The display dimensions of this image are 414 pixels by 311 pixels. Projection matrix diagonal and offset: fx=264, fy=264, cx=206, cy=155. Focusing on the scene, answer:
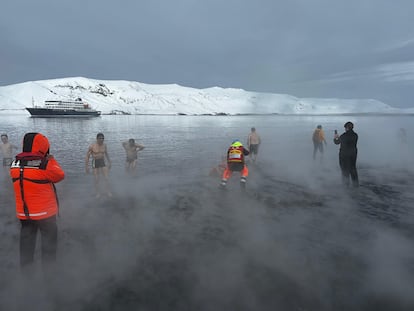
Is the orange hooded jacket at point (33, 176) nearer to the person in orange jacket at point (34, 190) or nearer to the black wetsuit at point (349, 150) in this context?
the person in orange jacket at point (34, 190)

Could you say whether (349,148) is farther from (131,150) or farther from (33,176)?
(33,176)

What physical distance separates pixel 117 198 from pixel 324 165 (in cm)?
964

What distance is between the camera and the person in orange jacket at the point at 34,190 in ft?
10.5

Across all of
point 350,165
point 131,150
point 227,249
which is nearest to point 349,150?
point 350,165

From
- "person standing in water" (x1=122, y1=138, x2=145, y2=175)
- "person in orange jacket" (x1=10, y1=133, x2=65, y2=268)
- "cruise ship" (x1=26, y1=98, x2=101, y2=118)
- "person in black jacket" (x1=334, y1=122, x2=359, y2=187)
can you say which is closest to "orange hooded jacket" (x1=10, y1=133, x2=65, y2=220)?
"person in orange jacket" (x1=10, y1=133, x2=65, y2=268)

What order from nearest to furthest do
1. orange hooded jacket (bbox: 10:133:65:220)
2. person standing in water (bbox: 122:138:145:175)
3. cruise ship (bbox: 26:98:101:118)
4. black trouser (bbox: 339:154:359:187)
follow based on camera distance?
1. orange hooded jacket (bbox: 10:133:65:220)
2. black trouser (bbox: 339:154:359:187)
3. person standing in water (bbox: 122:138:145:175)
4. cruise ship (bbox: 26:98:101:118)

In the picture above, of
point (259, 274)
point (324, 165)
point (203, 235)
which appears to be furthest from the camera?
point (324, 165)

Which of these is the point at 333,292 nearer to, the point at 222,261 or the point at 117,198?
the point at 222,261

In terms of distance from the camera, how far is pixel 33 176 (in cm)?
324

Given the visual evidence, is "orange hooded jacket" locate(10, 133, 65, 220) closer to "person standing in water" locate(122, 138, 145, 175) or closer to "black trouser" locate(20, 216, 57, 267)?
"black trouser" locate(20, 216, 57, 267)

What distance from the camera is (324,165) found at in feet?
41.4

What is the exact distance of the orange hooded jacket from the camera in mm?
3205

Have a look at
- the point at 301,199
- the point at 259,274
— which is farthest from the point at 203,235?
the point at 301,199

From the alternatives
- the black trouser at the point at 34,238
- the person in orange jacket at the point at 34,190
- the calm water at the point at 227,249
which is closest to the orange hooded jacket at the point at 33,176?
the person in orange jacket at the point at 34,190
